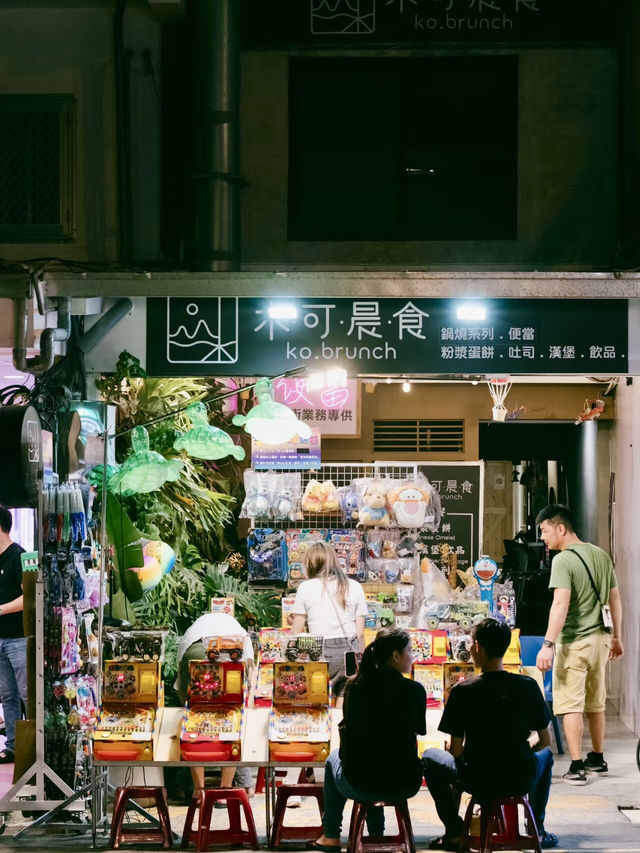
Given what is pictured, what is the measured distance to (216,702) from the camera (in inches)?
295

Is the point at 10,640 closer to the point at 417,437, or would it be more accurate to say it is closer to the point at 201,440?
the point at 201,440

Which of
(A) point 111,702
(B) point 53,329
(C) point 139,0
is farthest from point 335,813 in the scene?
(C) point 139,0

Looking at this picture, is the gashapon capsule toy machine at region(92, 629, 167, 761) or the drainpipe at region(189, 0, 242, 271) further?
the drainpipe at region(189, 0, 242, 271)

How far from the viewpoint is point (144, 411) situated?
10227 mm

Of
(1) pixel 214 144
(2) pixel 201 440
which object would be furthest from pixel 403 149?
(2) pixel 201 440

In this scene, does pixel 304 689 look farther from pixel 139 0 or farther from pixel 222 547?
pixel 139 0

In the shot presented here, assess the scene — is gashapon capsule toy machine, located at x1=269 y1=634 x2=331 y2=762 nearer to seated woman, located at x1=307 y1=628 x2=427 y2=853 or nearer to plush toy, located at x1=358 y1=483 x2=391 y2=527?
seated woman, located at x1=307 y1=628 x2=427 y2=853

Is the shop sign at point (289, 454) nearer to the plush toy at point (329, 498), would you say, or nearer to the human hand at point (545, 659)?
the plush toy at point (329, 498)

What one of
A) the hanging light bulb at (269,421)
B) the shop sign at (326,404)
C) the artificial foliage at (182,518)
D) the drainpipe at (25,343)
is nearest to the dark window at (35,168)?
the artificial foliage at (182,518)

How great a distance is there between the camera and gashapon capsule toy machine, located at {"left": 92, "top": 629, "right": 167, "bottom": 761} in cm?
737

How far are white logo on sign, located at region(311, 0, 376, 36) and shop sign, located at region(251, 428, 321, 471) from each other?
3.70 metres

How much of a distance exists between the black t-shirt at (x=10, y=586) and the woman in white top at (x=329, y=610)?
2.36 meters

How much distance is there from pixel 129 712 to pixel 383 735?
177 centimetres

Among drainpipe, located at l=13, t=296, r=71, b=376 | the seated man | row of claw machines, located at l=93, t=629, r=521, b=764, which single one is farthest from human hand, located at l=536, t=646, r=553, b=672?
drainpipe, located at l=13, t=296, r=71, b=376
